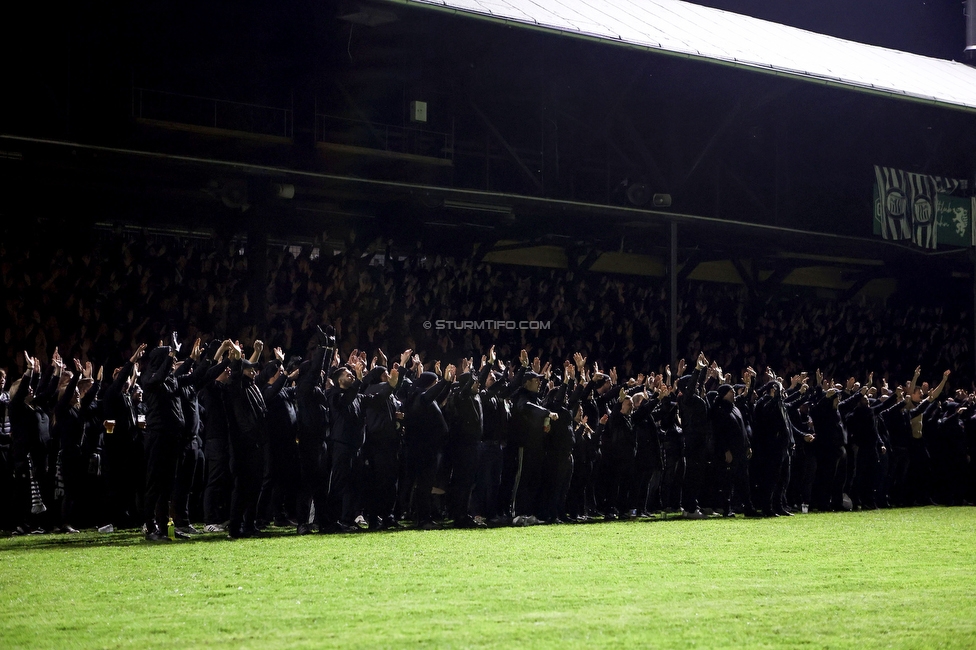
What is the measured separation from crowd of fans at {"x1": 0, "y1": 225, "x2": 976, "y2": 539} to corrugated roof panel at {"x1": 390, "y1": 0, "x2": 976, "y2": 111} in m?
4.74

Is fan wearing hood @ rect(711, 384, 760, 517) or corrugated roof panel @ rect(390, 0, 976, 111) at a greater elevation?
corrugated roof panel @ rect(390, 0, 976, 111)

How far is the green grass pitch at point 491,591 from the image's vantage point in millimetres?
6387

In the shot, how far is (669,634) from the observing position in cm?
644

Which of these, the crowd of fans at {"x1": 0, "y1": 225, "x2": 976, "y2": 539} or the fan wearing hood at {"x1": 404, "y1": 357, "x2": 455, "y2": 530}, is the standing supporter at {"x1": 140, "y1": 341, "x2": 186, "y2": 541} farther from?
the fan wearing hood at {"x1": 404, "y1": 357, "x2": 455, "y2": 530}

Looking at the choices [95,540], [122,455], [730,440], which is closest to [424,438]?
[122,455]

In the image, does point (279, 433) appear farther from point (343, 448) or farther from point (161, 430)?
point (161, 430)

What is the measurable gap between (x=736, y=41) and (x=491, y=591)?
1504 cm

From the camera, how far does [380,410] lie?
12477mm

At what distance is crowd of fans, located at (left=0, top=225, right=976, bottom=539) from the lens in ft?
38.7

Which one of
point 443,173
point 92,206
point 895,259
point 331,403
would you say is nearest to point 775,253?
point 895,259

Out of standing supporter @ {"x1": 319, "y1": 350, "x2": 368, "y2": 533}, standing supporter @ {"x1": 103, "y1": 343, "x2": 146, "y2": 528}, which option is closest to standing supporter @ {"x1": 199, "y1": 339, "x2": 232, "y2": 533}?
standing supporter @ {"x1": 319, "y1": 350, "x2": 368, "y2": 533}

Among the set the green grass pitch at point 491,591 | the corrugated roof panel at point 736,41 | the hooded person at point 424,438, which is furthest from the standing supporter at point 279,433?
the corrugated roof panel at point 736,41

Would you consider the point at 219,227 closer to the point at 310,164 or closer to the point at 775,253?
the point at 310,164

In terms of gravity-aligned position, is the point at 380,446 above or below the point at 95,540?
above
